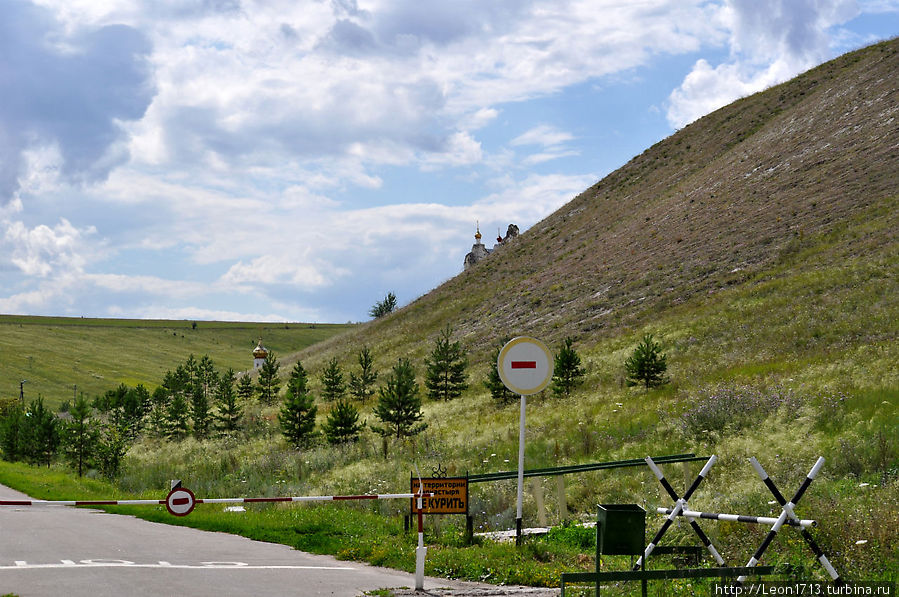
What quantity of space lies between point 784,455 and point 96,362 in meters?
151

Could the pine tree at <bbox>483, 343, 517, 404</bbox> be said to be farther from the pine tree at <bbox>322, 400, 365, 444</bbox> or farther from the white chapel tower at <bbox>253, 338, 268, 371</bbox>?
the white chapel tower at <bbox>253, 338, 268, 371</bbox>

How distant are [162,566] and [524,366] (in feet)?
18.7

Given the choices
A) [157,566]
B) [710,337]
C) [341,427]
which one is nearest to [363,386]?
[341,427]

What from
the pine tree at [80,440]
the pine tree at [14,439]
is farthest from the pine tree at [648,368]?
the pine tree at [14,439]

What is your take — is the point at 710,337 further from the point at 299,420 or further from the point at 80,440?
the point at 80,440

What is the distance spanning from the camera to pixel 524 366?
12.1 meters

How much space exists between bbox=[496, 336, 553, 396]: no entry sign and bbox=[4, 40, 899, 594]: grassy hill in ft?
8.40

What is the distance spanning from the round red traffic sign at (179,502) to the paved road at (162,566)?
0.72 meters

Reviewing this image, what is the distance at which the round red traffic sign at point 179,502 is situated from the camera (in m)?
10.0

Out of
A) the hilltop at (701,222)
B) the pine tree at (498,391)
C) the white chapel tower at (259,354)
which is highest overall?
the hilltop at (701,222)

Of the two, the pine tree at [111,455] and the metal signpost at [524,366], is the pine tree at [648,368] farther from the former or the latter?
the metal signpost at [524,366]

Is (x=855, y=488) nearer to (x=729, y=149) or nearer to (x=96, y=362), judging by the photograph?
(x=729, y=149)

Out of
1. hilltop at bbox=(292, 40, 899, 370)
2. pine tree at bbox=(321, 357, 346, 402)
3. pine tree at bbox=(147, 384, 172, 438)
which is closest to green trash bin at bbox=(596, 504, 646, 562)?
hilltop at bbox=(292, 40, 899, 370)

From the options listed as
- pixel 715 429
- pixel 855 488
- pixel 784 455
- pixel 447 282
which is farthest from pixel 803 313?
pixel 447 282
